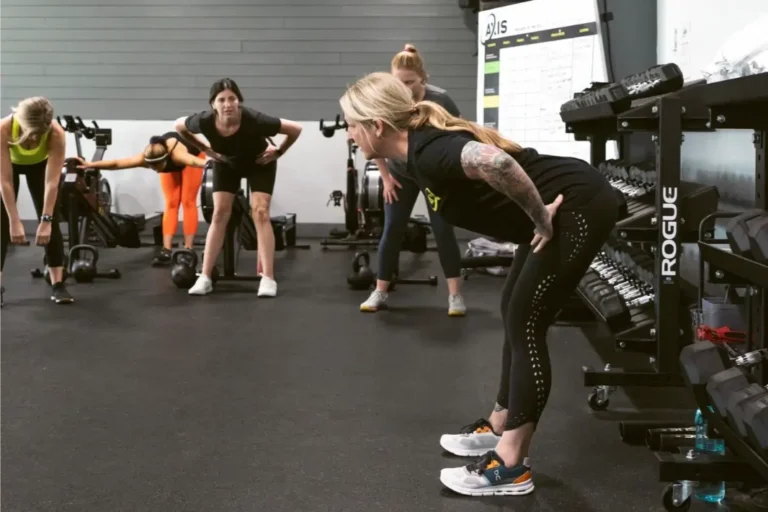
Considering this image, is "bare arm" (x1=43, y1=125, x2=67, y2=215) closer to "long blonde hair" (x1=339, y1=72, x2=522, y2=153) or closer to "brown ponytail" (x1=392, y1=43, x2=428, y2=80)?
"brown ponytail" (x1=392, y1=43, x2=428, y2=80)

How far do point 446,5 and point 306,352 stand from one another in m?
5.92

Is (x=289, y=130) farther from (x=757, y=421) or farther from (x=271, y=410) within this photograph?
(x=757, y=421)

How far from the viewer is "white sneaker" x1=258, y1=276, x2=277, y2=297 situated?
5668 mm

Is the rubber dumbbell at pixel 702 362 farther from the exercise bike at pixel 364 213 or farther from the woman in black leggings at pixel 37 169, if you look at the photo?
the exercise bike at pixel 364 213

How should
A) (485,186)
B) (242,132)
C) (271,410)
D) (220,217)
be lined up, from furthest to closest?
1. (220,217)
2. (242,132)
3. (271,410)
4. (485,186)

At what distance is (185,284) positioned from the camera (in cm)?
598

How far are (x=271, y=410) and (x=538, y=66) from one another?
4.10 m

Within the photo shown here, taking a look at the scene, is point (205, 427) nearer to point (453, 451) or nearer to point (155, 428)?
point (155, 428)

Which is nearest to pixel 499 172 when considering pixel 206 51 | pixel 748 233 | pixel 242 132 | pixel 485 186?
pixel 485 186

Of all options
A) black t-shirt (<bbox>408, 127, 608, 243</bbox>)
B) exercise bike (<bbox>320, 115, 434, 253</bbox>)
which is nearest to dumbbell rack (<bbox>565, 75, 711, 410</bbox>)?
black t-shirt (<bbox>408, 127, 608, 243</bbox>)

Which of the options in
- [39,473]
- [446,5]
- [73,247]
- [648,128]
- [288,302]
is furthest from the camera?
[446,5]

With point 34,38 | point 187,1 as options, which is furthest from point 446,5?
point 34,38

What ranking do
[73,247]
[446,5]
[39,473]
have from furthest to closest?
[446,5] < [73,247] < [39,473]

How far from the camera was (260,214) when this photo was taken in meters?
5.54
